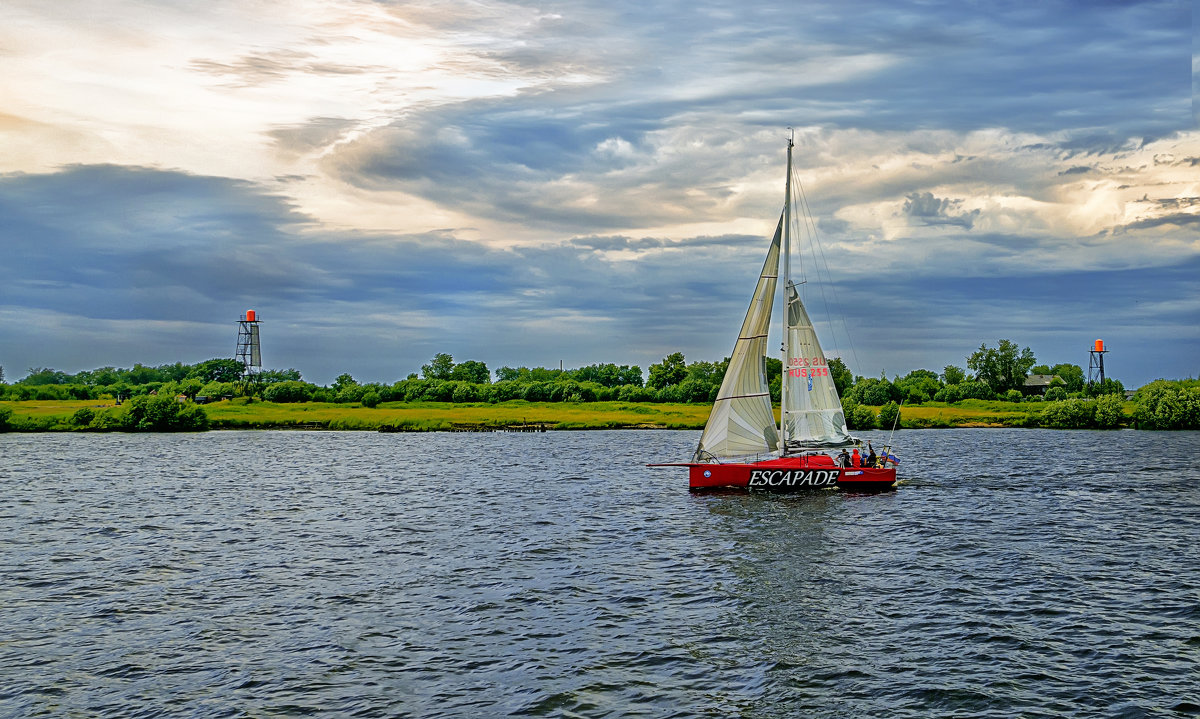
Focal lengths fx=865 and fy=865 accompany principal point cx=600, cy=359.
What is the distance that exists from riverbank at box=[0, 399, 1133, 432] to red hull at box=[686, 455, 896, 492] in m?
98.3

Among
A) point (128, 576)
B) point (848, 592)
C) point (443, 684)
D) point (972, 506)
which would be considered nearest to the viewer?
point (443, 684)

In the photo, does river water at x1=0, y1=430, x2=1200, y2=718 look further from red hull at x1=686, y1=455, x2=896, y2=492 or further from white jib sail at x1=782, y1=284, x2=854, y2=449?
white jib sail at x1=782, y1=284, x2=854, y2=449

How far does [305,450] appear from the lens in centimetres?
11988

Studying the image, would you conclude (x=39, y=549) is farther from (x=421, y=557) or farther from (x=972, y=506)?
(x=972, y=506)

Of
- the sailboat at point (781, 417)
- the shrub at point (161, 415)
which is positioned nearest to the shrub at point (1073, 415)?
Answer: the sailboat at point (781, 417)

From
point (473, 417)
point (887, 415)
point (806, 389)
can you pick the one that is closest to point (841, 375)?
point (887, 415)

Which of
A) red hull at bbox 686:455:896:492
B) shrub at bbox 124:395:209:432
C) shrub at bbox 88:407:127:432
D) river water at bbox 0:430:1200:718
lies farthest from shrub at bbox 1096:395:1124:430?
shrub at bbox 88:407:127:432

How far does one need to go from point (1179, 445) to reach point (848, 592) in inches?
4140

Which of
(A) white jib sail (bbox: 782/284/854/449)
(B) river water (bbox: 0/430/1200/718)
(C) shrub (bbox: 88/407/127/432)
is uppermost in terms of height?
(A) white jib sail (bbox: 782/284/854/449)

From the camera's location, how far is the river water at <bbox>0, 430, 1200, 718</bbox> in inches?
915

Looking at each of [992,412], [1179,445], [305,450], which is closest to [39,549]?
[305,450]

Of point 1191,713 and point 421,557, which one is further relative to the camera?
point 421,557

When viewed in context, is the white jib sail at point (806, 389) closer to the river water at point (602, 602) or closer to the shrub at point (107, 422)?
the river water at point (602, 602)

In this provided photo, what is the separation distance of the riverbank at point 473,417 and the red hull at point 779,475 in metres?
98.3
